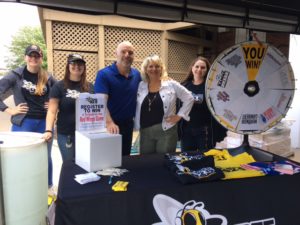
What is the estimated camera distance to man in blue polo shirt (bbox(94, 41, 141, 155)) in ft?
7.30

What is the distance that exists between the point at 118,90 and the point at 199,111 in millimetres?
781

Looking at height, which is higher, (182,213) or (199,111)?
(199,111)

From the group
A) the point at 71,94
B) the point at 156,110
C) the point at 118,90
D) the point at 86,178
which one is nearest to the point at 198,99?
the point at 156,110

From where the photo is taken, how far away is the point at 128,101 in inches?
90.4

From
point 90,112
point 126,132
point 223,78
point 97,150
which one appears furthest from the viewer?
point 126,132

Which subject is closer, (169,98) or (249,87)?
(249,87)

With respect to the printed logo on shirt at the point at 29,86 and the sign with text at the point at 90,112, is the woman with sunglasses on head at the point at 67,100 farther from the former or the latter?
the sign with text at the point at 90,112

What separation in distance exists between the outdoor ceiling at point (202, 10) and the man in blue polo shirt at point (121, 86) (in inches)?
13.9

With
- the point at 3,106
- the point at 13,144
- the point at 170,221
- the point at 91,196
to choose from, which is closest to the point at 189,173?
the point at 170,221

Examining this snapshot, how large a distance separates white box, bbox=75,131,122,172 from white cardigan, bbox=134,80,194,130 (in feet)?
2.10

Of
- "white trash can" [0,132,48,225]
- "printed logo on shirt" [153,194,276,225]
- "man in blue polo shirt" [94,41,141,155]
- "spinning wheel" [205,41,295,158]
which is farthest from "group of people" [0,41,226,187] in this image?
"printed logo on shirt" [153,194,276,225]

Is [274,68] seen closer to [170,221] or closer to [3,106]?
[170,221]

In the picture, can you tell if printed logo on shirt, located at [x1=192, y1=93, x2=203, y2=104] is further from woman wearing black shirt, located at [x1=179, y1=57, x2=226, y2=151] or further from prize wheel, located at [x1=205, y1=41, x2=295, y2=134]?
prize wheel, located at [x1=205, y1=41, x2=295, y2=134]

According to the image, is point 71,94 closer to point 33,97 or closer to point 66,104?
point 66,104
